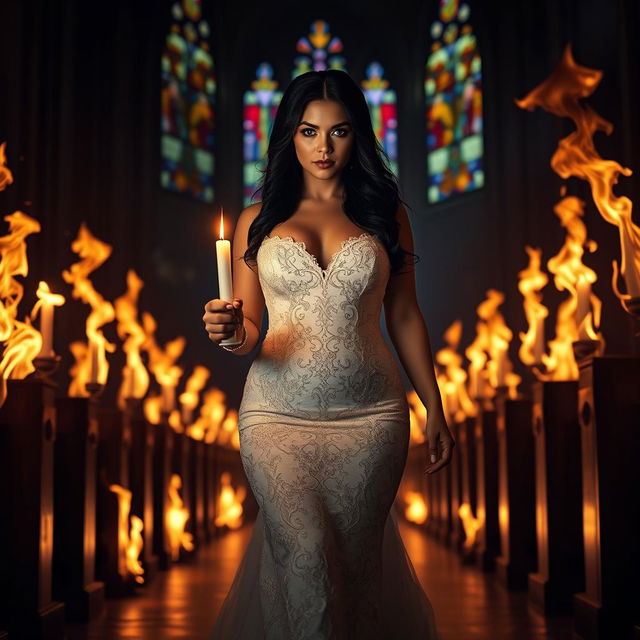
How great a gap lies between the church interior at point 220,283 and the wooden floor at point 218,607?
3 cm

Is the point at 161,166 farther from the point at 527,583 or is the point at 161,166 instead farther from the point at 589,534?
the point at 589,534

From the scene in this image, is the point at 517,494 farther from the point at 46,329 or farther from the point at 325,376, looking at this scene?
the point at 325,376

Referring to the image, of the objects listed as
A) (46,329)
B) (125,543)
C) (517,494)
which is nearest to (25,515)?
(46,329)

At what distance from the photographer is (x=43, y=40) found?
1120 cm

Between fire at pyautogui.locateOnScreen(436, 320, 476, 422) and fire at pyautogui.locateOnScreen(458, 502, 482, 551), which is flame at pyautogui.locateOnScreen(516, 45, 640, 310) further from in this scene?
fire at pyautogui.locateOnScreen(436, 320, 476, 422)

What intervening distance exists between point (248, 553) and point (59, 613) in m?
1.83

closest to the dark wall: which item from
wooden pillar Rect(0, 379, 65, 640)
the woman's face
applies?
wooden pillar Rect(0, 379, 65, 640)

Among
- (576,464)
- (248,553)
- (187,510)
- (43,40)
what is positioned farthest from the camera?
(43,40)

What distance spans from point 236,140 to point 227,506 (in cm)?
892

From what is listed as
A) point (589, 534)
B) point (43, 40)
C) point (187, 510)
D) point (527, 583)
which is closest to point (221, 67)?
point (43, 40)

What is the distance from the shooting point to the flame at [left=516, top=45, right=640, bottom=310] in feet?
15.0

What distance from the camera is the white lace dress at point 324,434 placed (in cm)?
255

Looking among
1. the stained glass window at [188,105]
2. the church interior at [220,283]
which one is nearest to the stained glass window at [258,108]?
the church interior at [220,283]

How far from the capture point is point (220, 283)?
2344 mm
